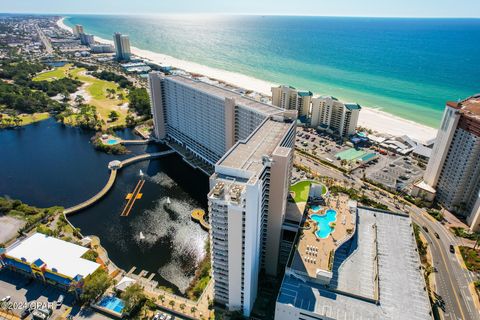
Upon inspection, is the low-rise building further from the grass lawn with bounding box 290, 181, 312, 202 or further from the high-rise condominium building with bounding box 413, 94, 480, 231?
the high-rise condominium building with bounding box 413, 94, 480, 231

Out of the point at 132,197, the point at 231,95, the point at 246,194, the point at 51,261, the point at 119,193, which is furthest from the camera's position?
the point at 231,95

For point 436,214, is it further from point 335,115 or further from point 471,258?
point 335,115

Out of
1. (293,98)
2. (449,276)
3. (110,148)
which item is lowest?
(110,148)

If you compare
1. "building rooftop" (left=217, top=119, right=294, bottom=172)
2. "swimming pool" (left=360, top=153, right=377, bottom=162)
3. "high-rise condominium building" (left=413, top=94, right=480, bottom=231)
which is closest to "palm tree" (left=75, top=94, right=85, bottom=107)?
"building rooftop" (left=217, top=119, right=294, bottom=172)

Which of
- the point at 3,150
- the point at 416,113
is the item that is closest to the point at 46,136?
the point at 3,150

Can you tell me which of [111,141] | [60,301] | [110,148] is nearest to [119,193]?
[110,148]

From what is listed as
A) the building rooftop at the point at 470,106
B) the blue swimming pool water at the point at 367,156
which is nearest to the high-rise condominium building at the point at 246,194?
the building rooftop at the point at 470,106

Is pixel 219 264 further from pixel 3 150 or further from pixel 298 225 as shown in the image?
pixel 3 150
